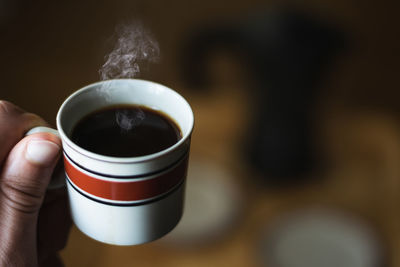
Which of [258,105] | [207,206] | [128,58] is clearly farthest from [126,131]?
[258,105]

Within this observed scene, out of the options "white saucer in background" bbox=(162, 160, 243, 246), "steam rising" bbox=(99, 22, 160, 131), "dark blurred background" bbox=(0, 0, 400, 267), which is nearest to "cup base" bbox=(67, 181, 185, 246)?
"steam rising" bbox=(99, 22, 160, 131)

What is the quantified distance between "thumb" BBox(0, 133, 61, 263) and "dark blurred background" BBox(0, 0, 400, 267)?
2.46 feet

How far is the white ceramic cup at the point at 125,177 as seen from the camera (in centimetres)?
60

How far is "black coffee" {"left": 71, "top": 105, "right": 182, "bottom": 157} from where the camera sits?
68 cm

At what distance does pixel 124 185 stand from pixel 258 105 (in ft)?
4.04

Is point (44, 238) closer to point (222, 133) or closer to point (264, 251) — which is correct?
point (264, 251)

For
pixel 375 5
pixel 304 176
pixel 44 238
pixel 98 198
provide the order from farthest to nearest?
1. pixel 375 5
2. pixel 304 176
3. pixel 44 238
4. pixel 98 198

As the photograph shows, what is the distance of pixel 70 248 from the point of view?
150cm

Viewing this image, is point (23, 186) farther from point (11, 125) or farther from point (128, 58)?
point (128, 58)

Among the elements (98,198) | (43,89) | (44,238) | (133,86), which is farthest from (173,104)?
(43,89)

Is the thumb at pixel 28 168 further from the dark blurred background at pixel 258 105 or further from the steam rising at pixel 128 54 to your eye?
the dark blurred background at pixel 258 105

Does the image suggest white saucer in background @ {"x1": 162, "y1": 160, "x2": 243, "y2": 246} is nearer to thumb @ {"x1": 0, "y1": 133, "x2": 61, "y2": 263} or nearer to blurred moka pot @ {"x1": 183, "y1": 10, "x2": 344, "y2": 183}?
blurred moka pot @ {"x1": 183, "y1": 10, "x2": 344, "y2": 183}

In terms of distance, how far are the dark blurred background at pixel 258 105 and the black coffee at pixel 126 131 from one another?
0.65 meters

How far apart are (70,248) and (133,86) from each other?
37.2 inches
